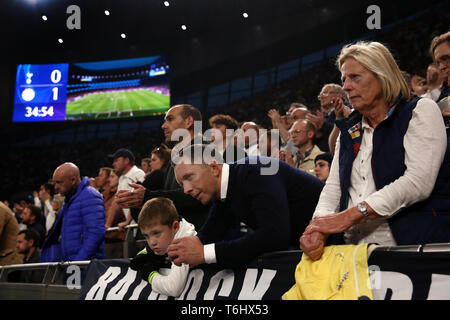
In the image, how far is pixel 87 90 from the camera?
18344mm

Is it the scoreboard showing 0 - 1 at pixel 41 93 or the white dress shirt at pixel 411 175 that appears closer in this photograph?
the white dress shirt at pixel 411 175

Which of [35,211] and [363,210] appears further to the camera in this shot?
[35,211]

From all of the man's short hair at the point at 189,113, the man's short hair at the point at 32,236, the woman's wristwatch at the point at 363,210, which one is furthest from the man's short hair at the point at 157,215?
the man's short hair at the point at 32,236

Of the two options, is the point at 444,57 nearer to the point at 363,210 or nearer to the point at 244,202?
the point at 363,210

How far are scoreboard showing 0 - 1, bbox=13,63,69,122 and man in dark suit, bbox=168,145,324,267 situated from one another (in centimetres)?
1665

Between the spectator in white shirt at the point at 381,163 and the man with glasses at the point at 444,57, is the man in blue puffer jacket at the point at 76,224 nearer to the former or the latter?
the spectator in white shirt at the point at 381,163

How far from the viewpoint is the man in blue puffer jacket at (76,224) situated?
164 inches

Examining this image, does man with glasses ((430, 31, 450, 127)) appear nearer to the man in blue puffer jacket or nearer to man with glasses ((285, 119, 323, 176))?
man with glasses ((285, 119, 323, 176))

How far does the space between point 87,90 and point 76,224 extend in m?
15.0

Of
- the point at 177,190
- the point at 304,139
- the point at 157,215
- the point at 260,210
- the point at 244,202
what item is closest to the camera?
the point at 260,210

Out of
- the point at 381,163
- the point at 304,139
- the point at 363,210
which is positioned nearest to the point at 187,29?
the point at 304,139

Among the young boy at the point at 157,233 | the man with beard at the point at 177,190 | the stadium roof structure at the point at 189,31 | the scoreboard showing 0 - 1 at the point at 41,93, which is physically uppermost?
the stadium roof structure at the point at 189,31

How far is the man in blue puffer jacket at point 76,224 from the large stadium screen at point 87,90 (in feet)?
43.7
